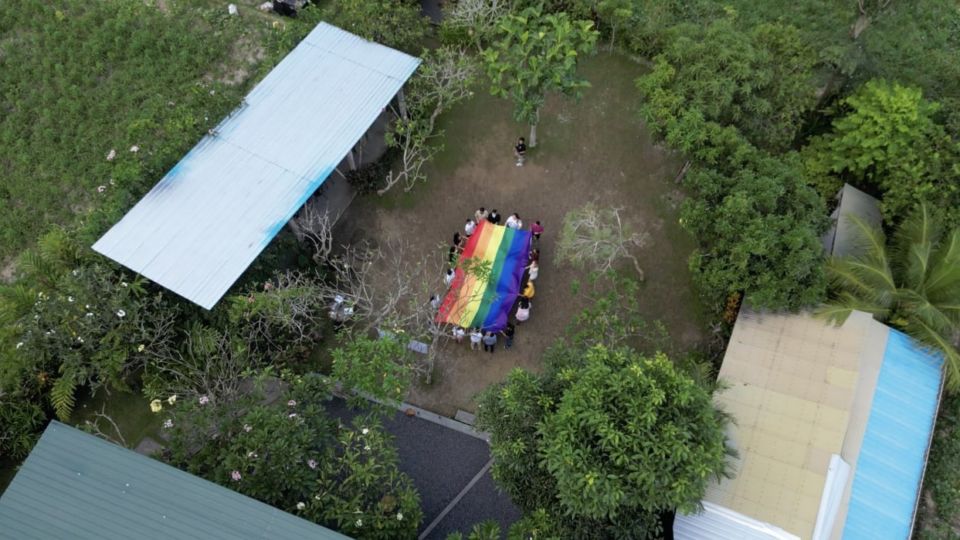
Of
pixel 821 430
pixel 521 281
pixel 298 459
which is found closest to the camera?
pixel 298 459

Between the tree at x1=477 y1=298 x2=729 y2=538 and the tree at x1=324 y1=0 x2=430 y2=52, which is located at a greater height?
the tree at x1=324 y1=0 x2=430 y2=52

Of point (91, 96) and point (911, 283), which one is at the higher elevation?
point (91, 96)

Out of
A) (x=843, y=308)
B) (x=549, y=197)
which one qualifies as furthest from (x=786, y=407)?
(x=549, y=197)

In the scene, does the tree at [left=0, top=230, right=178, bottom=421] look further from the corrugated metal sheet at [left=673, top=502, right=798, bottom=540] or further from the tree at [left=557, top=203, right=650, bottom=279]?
the corrugated metal sheet at [left=673, top=502, right=798, bottom=540]

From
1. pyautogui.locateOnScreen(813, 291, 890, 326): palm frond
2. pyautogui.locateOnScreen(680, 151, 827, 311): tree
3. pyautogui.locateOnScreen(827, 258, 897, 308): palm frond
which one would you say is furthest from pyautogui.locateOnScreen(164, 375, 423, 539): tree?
pyautogui.locateOnScreen(827, 258, 897, 308): palm frond

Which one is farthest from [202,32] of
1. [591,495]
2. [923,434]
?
[923,434]

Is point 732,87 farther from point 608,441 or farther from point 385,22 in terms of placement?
point 385,22

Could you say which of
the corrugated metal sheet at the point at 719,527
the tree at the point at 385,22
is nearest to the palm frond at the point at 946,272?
the corrugated metal sheet at the point at 719,527

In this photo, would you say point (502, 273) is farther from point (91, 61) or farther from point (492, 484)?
point (91, 61)
